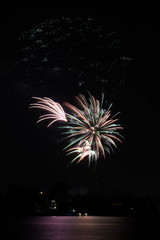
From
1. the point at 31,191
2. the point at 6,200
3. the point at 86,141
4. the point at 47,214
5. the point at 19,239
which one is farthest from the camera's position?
the point at 47,214

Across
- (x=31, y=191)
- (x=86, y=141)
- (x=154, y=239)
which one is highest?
(x=31, y=191)

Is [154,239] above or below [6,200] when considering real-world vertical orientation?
below

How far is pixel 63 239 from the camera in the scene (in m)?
31.8

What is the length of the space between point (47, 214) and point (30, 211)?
69.3 ft

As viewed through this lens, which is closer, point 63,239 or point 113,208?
point 63,239

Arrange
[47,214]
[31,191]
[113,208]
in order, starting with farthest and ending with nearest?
[113,208] → [47,214] → [31,191]

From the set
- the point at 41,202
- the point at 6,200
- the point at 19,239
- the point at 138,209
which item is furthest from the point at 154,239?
the point at 138,209

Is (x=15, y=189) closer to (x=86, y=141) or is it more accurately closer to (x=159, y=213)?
(x=159, y=213)

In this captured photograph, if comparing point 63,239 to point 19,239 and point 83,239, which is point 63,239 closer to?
point 83,239

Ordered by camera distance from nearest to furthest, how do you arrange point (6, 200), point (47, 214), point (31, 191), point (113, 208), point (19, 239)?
point (19, 239), point (6, 200), point (31, 191), point (47, 214), point (113, 208)

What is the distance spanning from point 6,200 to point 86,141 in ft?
429

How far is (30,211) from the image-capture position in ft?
547

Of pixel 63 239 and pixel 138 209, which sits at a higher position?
pixel 138 209

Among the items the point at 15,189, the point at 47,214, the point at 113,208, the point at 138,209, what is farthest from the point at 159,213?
the point at 15,189
